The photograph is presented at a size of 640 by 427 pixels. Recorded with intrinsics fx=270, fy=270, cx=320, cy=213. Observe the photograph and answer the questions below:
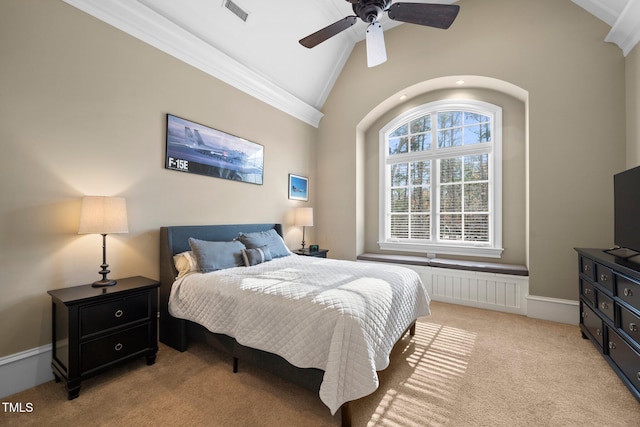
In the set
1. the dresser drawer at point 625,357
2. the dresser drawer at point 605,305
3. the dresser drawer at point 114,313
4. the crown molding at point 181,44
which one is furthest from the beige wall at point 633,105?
the dresser drawer at point 114,313

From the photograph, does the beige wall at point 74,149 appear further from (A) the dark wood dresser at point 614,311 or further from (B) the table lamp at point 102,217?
(A) the dark wood dresser at point 614,311

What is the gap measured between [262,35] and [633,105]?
4084mm

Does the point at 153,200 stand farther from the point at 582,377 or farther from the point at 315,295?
the point at 582,377

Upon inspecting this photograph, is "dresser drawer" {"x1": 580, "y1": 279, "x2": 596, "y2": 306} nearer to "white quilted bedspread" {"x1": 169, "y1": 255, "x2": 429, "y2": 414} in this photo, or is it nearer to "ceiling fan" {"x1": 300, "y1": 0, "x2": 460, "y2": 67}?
"white quilted bedspread" {"x1": 169, "y1": 255, "x2": 429, "y2": 414}

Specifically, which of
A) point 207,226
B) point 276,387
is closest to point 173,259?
point 207,226

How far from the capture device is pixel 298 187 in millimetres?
4625

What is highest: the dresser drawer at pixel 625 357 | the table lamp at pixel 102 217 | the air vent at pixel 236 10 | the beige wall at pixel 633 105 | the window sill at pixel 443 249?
the air vent at pixel 236 10

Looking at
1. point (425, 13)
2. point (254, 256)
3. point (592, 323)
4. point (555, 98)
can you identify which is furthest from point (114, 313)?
point (555, 98)

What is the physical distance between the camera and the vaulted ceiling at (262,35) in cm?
252

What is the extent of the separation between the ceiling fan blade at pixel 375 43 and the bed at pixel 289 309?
2.05m

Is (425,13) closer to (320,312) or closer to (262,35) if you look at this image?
(262,35)

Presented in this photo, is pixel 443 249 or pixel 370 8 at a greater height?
pixel 370 8

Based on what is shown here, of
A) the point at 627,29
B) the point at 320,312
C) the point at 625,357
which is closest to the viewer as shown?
the point at 320,312

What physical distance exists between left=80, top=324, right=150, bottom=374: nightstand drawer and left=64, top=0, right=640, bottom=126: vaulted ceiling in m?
2.62
